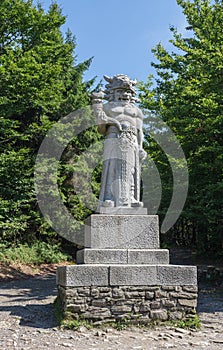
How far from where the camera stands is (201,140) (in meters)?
12.6

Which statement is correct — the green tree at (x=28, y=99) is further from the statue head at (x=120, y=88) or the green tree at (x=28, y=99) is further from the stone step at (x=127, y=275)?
the stone step at (x=127, y=275)

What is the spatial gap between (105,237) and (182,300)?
1657 mm

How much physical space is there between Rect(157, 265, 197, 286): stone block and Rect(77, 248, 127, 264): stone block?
0.67m

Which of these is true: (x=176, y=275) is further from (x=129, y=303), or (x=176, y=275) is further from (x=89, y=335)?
(x=89, y=335)

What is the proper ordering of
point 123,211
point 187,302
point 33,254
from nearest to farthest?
point 187,302 → point 123,211 → point 33,254

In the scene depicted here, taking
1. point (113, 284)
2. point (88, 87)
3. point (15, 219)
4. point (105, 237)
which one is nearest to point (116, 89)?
point (105, 237)

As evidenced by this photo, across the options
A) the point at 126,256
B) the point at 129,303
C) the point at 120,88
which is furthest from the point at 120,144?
the point at 129,303

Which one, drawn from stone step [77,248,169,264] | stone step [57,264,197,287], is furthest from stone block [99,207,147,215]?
stone step [57,264,197,287]

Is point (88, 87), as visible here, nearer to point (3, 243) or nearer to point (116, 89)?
point (3, 243)

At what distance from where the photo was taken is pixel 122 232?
21.6 feet

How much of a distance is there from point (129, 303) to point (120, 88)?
13.3ft

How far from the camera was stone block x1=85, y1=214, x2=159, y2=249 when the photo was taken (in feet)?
21.4

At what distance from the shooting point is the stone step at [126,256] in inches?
249

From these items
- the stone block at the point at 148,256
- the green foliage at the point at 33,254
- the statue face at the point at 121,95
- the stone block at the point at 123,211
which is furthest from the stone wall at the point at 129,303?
the green foliage at the point at 33,254
